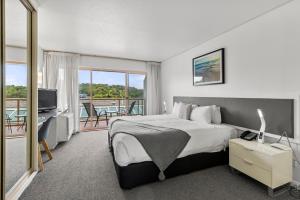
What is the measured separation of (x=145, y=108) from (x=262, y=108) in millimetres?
3902

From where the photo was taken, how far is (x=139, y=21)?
2721mm

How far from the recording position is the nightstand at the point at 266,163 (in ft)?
6.02

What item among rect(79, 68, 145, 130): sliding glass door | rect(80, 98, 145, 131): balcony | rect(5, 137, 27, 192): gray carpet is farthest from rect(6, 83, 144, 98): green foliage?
rect(5, 137, 27, 192): gray carpet

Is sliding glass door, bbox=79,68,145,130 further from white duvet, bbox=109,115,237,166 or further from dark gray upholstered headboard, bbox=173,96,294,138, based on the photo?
white duvet, bbox=109,115,237,166

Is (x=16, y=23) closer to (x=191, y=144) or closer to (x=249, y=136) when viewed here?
(x=191, y=144)

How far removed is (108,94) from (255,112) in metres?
4.56

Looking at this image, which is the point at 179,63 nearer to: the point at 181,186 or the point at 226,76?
the point at 226,76

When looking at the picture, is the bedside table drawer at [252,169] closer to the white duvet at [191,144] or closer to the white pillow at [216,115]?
the white duvet at [191,144]

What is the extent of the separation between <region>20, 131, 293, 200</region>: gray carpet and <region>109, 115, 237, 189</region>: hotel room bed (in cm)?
10

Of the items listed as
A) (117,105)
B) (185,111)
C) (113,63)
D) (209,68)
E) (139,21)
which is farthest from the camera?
(117,105)

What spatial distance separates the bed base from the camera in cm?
197

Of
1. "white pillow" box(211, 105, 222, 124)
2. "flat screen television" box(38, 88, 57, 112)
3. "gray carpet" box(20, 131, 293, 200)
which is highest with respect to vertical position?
"flat screen television" box(38, 88, 57, 112)

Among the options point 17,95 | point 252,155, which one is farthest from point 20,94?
point 252,155

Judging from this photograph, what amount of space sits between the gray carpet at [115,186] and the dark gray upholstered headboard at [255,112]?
0.84 metres
